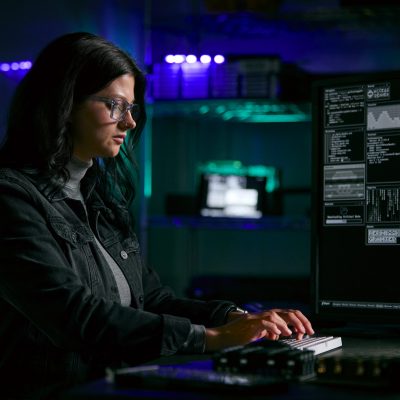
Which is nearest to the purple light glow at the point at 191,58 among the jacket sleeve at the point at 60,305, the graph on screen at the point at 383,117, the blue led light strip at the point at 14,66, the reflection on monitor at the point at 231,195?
the reflection on monitor at the point at 231,195

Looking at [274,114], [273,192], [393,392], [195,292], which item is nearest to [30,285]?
[393,392]

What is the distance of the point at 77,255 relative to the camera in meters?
1.68

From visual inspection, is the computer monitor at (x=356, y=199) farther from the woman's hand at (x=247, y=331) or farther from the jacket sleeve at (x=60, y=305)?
the jacket sleeve at (x=60, y=305)

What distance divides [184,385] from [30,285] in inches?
18.7

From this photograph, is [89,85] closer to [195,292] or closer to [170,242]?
[195,292]

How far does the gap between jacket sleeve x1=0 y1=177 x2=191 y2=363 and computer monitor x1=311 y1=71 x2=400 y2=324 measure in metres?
0.55

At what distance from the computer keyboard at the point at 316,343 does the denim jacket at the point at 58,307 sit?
8.1 inches

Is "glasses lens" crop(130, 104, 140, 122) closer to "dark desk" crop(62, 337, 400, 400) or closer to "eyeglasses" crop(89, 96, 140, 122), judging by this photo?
"eyeglasses" crop(89, 96, 140, 122)

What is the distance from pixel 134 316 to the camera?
147 centimetres

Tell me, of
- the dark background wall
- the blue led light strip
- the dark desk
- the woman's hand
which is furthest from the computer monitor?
the dark background wall

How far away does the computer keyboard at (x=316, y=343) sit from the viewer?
4.92ft

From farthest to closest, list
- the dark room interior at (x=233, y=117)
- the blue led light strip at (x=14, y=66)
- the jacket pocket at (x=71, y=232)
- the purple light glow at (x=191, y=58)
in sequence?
1. the purple light glow at (x=191, y=58)
2. the dark room interior at (x=233, y=117)
3. the blue led light strip at (x=14, y=66)
4. the jacket pocket at (x=71, y=232)

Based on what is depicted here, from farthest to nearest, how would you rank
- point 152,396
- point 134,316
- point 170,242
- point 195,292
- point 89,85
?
1. point 170,242
2. point 195,292
3. point 89,85
4. point 134,316
5. point 152,396

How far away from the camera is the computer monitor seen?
6.15 ft
